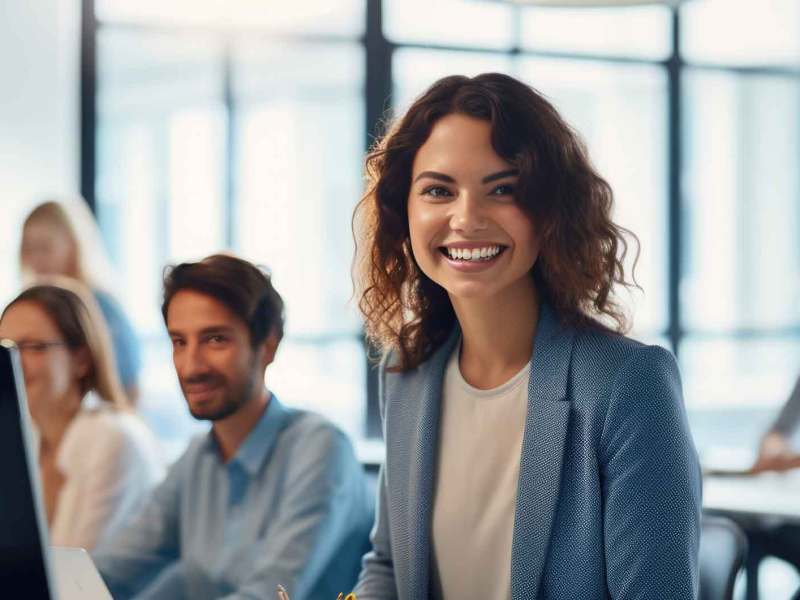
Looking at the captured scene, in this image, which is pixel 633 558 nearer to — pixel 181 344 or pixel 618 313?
pixel 618 313

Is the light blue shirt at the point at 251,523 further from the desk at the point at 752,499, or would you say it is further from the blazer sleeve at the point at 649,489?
the desk at the point at 752,499

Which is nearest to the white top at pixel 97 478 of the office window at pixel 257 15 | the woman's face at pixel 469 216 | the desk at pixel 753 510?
the woman's face at pixel 469 216

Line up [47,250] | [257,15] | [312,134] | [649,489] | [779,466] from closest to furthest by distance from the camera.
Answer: [649,489], [779,466], [47,250], [257,15], [312,134]

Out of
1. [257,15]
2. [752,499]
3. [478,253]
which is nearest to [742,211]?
[257,15]

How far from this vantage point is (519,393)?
1489mm

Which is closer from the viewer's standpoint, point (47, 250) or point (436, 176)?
point (436, 176)

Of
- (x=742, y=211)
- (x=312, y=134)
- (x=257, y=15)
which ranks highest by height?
(x=257, y=15)

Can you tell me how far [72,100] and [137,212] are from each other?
645 millimetres

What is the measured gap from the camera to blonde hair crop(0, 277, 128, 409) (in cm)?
157

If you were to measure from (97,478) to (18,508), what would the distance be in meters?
0.98

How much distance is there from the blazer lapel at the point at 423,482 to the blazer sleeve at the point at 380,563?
0.08m

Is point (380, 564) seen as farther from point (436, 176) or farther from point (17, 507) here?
point (17, 507)

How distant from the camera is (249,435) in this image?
149 cm

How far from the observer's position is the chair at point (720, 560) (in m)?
1.57
